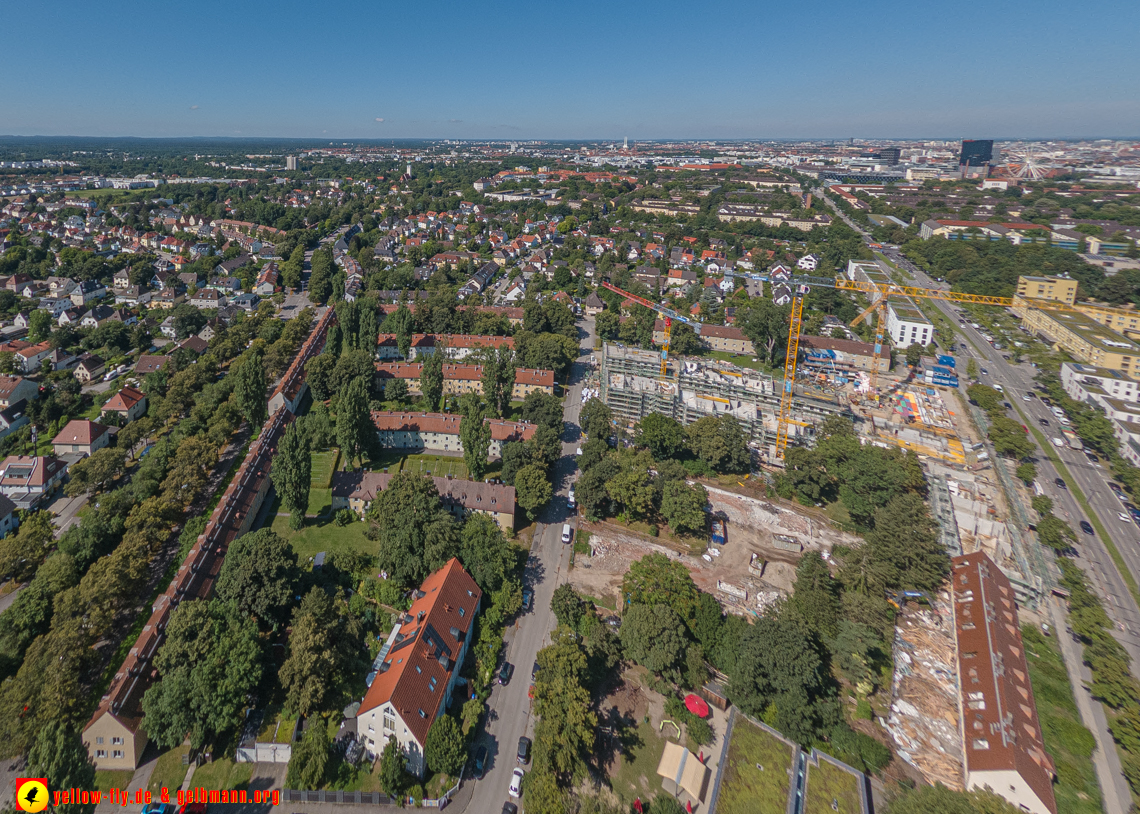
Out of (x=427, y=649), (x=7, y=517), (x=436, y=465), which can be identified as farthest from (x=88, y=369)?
(x=427, y=649)

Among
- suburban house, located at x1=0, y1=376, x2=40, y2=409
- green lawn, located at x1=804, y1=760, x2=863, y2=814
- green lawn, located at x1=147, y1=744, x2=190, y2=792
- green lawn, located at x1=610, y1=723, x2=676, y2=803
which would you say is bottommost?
green lawn, located at x1=804, y1=760, x2=863, y2=814

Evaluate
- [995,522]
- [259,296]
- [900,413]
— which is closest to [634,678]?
[995,522]

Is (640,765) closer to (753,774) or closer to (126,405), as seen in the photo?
(753,774)

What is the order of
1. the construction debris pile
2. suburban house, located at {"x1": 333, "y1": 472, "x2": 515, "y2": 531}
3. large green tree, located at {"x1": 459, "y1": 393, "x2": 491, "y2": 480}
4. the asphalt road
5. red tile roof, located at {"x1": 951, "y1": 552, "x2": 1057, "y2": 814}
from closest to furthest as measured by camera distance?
red tile roof, located at {"x1": 951, "y1": 552, "x2": 1057, "y2": 814} → the asphalt road → the construction debris pile → suburban house, located at {"x1": 333, "y1": 472, "x2": 515, "y2": 531} → large green tree, located at {"x1": 459, "y1": 393, "x2": 491, "y2": 480}

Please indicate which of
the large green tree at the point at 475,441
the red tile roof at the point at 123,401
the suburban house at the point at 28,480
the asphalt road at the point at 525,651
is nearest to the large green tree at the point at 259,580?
the asphalt road at the point at 525,651

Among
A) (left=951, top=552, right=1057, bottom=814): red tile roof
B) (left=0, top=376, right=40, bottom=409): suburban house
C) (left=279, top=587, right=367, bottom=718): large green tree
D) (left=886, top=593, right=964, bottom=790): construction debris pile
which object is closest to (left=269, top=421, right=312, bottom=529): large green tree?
(left=279, top=587, right=367, bottom=718): large green tree

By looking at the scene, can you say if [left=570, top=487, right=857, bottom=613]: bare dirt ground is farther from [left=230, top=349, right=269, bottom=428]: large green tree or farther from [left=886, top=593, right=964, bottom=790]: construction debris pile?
[left=230, top=349, right=269, bottom=428]: large green tree

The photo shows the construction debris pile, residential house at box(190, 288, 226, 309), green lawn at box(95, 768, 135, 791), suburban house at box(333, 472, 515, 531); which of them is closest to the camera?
green lawn at box(95, 768, 135, 791)

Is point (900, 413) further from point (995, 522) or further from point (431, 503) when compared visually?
point (431, 503)

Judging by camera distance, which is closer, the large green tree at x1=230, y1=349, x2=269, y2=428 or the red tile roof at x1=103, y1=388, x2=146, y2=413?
the large green tree at x1=230, y1=349, x2=269, y2=428
